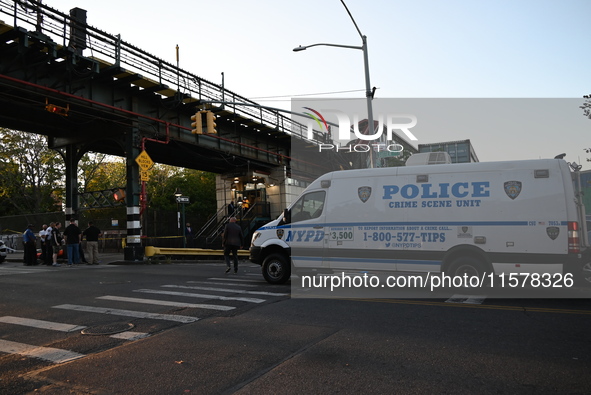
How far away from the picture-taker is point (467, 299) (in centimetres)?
862

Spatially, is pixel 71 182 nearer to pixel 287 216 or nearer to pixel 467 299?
pixel 287 216

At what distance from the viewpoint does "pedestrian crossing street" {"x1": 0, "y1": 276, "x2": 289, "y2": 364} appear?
229 inches

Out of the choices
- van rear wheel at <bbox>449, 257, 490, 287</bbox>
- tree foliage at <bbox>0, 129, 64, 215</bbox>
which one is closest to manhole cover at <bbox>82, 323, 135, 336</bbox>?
van rear wheel at <bbox>449, 257, 490, 287</bbox>

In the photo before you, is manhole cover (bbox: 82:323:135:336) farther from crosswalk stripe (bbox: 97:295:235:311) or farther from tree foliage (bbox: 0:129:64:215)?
tree foliage (bbox: 0:129:64:215)

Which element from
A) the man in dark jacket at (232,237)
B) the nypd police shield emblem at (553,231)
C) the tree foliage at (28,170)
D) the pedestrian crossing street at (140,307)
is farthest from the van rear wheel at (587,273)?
the tree foliage at (28,170)

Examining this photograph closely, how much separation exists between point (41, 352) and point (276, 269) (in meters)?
6.17

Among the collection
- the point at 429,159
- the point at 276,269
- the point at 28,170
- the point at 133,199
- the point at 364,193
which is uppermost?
the point at 28,170

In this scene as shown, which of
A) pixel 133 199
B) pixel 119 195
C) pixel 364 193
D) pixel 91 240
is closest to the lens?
pixel 364 193

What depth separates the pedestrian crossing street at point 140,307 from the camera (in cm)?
581

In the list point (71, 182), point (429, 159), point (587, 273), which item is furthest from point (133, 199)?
point (587, 273)

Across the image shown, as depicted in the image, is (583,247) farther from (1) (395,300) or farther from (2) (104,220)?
(2) (104,220)

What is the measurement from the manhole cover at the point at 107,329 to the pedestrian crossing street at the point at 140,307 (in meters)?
0.11

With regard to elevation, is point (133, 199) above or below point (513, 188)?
above

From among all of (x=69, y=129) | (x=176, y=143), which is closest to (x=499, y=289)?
(x=176, y=143)
